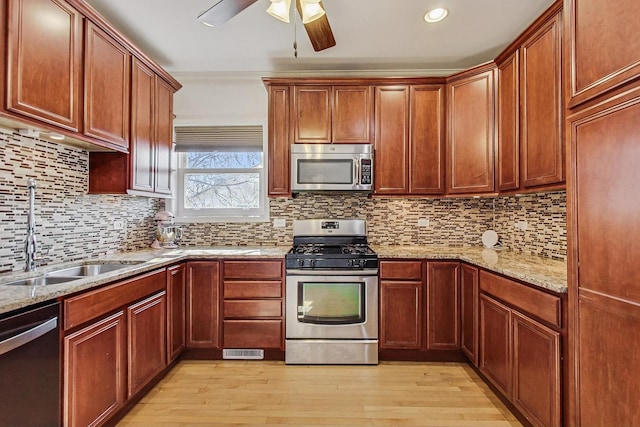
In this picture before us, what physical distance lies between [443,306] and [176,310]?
2.13 meters

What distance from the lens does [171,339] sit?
90.6 inches

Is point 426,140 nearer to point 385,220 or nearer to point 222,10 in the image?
point 385,220

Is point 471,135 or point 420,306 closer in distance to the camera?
point 420,306

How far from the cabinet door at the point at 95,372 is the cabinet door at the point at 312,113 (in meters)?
1.99

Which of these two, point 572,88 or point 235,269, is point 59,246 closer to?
point 235,269

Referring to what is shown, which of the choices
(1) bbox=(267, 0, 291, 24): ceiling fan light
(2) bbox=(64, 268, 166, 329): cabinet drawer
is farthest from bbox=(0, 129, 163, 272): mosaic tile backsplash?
(1) bbox=(267, 0, 291, 24): ceiling fan light

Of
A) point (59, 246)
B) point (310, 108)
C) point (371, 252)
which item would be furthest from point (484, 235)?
point (59, 246)

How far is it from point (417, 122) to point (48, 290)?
2.81 m

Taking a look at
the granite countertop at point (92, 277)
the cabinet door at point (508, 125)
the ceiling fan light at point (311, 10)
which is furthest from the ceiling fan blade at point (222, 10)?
the cabinet door at point (508, 125)

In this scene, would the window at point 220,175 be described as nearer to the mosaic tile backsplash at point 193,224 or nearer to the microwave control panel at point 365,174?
the mosaic tile backsplash at point 193,224

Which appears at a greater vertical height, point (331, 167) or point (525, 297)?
point (331, 167)

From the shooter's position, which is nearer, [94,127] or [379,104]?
[94,127]

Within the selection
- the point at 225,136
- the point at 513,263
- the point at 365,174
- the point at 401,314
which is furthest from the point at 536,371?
the point at 225,136

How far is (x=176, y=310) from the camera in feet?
7.82
